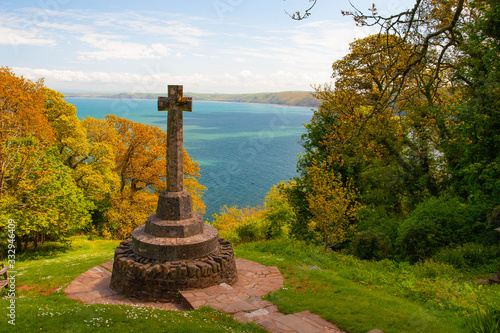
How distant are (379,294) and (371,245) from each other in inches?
Result: 268

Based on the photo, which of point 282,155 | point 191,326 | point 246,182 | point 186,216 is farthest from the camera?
point 282,155

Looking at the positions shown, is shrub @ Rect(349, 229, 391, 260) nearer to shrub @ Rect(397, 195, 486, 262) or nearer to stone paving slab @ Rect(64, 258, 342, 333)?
shrub @ Rect(397, 195, 486, 262)

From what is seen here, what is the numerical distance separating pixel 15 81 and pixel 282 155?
232ft

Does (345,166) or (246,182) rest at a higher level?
(345,166)

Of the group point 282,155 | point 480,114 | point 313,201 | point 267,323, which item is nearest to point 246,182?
point 282,155

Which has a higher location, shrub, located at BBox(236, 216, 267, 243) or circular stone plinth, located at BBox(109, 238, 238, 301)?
circular stone plinth, located at BBox(109, 238, 238, 301)

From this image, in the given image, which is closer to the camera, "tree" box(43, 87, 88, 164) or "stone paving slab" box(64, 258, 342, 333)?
"stone paving slab" box(64, 258, 342, 333)

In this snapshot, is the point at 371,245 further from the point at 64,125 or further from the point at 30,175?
the point at 64,125

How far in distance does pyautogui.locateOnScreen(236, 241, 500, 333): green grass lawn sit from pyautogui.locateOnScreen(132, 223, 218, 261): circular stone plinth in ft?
9.07

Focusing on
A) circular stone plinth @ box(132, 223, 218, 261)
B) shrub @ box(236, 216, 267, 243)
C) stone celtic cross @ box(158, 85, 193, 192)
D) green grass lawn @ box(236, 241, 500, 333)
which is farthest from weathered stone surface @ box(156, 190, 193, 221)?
shrub @ box(236, 216, 267, 243)

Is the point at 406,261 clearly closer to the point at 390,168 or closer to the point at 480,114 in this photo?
the point at 480,114

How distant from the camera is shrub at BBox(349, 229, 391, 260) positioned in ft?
52.2

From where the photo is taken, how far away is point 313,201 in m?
17.0

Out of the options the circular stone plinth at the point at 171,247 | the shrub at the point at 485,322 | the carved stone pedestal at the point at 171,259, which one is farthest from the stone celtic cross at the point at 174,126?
the shrub at the point at 485,322
